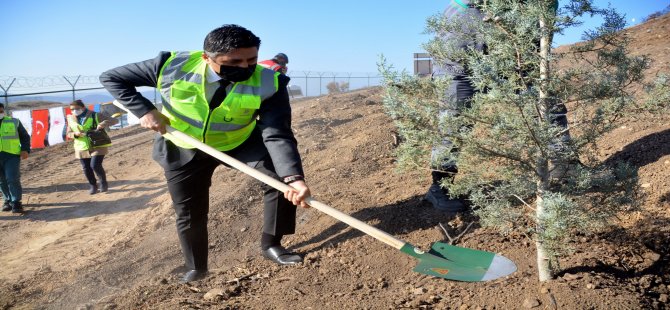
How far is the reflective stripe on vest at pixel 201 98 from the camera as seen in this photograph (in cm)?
330

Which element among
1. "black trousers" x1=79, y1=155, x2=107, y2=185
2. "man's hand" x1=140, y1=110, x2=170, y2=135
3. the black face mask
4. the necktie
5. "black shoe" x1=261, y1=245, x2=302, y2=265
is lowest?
"black shoe" x1=261, y1=245, x2=302, y2=265

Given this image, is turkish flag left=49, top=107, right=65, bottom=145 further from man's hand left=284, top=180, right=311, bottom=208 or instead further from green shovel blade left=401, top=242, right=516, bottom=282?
green shovel blade left=401, top=242, right=516, bottom=282

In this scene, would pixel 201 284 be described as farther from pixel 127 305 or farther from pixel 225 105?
pixel 225 105

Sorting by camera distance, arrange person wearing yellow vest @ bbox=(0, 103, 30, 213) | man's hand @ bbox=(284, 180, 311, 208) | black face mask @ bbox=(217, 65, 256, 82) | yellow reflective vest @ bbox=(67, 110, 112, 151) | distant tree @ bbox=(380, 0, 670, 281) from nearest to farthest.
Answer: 1. distant tree @ bbox=(380, 0, 670, 281)
2. man's hand @ bbox=(284, 180, 311, 208)
3. black face mask @ bbox=(217, 65, 256, 82)
4. person wearing yellow vest @ bbox=(0, 103, 30, 213)
5. yellow reflective vest @ bbox=(67, 110, 112, 151)

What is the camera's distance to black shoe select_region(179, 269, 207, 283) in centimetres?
363

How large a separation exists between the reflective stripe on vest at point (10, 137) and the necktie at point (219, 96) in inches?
218

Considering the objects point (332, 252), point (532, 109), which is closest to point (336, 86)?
point (332, 252)

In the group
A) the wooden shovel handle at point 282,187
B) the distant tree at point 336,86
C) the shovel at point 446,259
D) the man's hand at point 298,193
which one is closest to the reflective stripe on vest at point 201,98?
the wooden shovel handle at point 282,187

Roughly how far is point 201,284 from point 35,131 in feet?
39.8

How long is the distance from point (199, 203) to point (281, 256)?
2.37 ft

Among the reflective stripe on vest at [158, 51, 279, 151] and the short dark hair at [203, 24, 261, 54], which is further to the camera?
the reflective stripe on vest at [158, 51, 279, 151]

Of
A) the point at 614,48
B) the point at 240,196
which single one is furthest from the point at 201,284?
the point at 614,48

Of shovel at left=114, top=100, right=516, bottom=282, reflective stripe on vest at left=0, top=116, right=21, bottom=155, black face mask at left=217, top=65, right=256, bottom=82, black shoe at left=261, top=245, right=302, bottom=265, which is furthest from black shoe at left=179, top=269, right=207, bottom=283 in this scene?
reflective stripe on vest at left=0, top=116, right=21, bottom=155

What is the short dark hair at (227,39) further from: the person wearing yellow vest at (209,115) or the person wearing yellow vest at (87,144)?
the person wearing yellow vest at (87,144)
